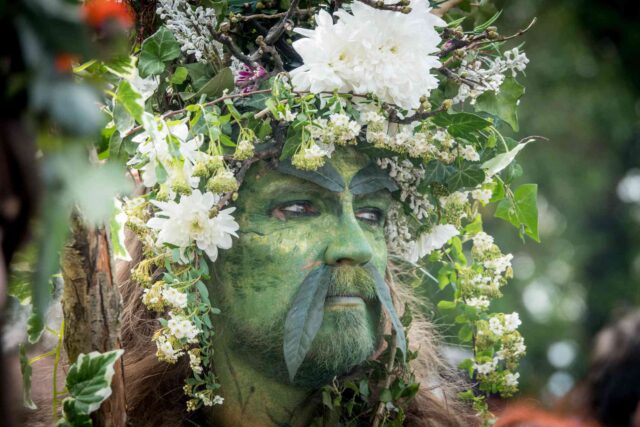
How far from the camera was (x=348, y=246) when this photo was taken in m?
2.16

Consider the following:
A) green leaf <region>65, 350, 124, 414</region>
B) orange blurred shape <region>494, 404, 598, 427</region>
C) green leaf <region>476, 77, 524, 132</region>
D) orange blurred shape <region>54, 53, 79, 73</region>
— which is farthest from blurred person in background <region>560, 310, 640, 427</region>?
orange blurred shape <region>54, 53, 79, 73</region>

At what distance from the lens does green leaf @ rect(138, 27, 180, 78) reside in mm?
2092

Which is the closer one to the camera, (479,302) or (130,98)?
(130,98)

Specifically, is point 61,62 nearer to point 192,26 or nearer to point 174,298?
point 174,298

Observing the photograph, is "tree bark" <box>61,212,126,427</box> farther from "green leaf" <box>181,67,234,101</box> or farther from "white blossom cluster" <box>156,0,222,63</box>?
"white blossom cluster" <box>156,0,222,63</box>

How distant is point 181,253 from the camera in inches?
82.4

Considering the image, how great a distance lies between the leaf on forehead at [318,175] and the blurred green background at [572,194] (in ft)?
17.6

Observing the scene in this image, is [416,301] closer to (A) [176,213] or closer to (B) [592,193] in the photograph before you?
(A) [176,213]

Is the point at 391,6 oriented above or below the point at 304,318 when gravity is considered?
above

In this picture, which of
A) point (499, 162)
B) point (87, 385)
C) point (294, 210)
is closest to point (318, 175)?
point (294, 210)

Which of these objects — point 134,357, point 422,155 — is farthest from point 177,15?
point 134,357

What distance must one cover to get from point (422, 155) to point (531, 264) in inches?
238

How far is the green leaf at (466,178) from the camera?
88.6 inches

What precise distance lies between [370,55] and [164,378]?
98 centimetres
